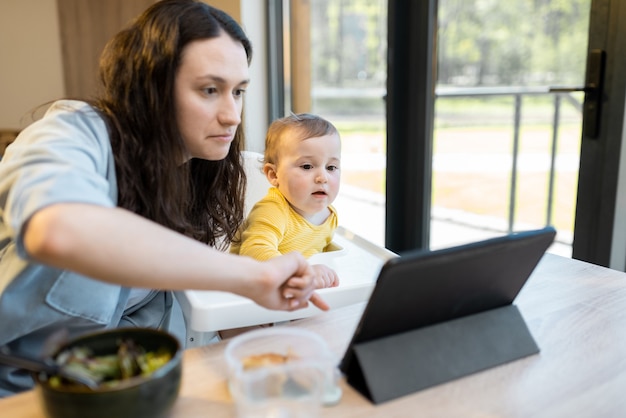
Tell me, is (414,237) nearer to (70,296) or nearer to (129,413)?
(70,296)

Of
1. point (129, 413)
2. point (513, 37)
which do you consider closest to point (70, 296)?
point (129, 413)

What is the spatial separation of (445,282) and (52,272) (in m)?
0.62

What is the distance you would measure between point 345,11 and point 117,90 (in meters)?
Answer: 2.33

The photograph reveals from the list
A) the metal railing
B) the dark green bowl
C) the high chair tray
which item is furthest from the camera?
the metal railing

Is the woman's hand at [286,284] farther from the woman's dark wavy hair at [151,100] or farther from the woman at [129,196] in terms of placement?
the woman's dark wavy hair at [151,100]

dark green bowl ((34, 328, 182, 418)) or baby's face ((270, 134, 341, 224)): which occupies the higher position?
baby's face ((270, 134, 341, 224))

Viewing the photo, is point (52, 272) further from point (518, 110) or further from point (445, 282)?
point (518, 110)

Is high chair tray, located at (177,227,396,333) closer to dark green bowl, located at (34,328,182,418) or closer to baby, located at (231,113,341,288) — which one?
baby, located at (231,113,341,288)

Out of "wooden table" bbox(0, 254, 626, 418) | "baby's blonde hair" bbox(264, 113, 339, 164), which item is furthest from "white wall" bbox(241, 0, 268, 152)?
"wooden table" bbox(0, 254, 626, 418)

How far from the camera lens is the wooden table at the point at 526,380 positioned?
72 centimetres

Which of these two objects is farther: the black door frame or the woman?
the black door frame

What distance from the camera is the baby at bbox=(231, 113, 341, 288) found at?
1.35 m

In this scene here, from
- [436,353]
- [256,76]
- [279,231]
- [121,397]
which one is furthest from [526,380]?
[256,76]

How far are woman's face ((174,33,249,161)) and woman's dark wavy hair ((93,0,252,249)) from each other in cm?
1
